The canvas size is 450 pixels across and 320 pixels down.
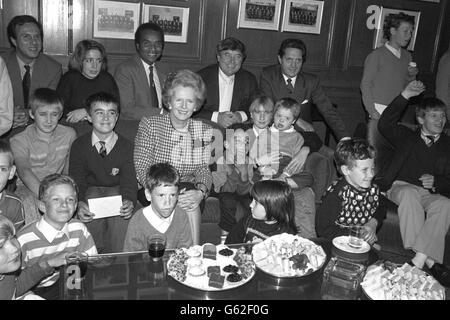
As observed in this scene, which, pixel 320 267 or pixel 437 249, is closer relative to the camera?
pixel 320 267

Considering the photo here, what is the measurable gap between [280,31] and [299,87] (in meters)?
1.20

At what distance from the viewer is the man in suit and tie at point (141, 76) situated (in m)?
3.89

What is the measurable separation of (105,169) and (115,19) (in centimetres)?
192

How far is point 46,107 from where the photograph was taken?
3113mm

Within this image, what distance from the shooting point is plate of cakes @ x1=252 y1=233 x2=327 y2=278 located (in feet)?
6.88

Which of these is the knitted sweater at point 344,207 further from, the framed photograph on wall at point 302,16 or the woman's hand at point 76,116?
the framed photograph on wall at point 302,16

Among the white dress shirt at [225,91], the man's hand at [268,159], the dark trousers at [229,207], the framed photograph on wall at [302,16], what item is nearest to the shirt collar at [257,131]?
the man's hand at [268,159]

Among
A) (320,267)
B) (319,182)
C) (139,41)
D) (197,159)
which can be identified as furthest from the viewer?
(139,41)

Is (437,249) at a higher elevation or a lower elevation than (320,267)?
lower

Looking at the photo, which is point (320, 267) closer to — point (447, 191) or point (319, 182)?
point (319, 182)

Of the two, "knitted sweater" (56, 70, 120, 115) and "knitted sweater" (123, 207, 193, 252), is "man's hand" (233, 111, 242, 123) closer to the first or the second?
"knitted sweater" (56, 70, 120, 115)

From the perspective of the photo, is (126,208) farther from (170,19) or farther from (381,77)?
(381,77)

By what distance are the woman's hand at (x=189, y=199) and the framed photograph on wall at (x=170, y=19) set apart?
7.21ft

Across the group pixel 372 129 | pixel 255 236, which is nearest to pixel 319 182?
pixel 372 129
